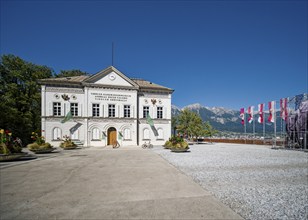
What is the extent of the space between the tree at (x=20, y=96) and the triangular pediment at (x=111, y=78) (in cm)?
1275

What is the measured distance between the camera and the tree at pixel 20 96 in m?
28.0

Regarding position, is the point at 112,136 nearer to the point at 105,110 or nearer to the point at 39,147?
the point at 105,110

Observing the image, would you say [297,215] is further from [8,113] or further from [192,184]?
[8,113]

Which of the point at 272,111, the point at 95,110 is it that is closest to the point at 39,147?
the point at 95,110

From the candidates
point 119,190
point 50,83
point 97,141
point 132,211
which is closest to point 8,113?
point 50,83

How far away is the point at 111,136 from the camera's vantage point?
28.8 meters

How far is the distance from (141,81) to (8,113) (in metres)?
23.8

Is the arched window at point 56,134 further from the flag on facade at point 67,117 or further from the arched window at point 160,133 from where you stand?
the arched window at point 160,133

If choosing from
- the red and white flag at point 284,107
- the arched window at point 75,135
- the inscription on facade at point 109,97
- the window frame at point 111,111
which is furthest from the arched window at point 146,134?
the red and white flag at point 284,107

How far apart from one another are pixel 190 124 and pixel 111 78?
2093 cm

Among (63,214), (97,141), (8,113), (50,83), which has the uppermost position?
(50,83)

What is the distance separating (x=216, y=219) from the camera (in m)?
3.93

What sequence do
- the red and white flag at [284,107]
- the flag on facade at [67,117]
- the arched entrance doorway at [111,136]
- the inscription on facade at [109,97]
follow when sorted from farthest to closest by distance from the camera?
1. the arched entrance doorway at [111,136]
2. the inscription on facade at [109,97]
3. the flag on facade at [67,117]
4. the red and white flag at [284,107]

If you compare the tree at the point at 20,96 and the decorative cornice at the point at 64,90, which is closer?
the decorative cornice at the point at 64,90
